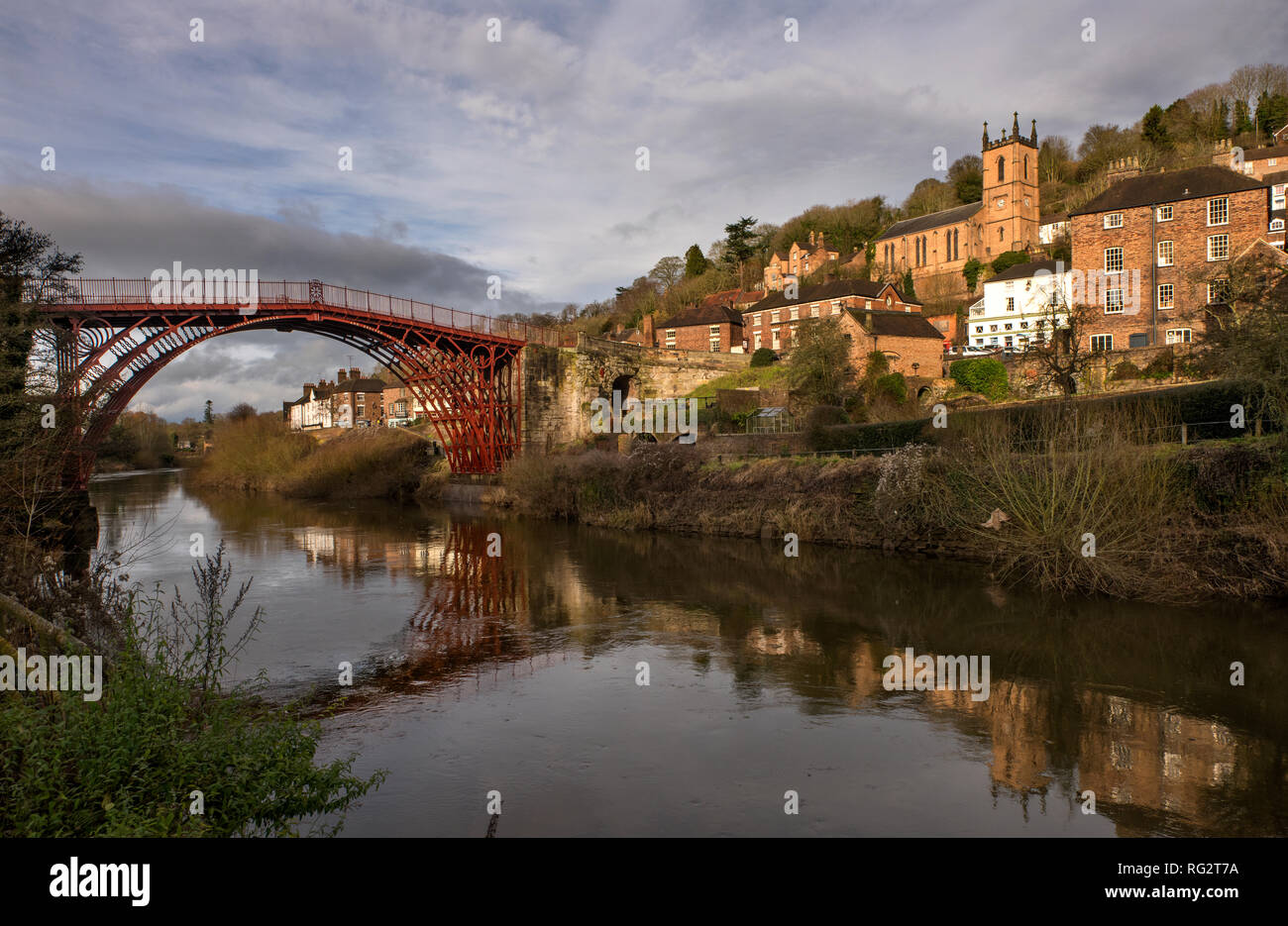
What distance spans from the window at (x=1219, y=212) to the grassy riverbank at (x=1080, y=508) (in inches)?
1111

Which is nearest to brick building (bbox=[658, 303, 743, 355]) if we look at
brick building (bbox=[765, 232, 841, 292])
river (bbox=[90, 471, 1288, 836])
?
brick building (bbox=[765, 232, 841, 292])

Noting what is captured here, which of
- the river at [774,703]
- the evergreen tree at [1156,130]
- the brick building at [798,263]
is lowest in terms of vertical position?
the river at [774,703]

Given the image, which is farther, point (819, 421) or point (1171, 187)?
point (1171, 187)

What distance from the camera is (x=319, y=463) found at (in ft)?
152

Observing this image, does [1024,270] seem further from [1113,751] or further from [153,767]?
[153,767]

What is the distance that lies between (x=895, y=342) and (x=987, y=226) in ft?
111

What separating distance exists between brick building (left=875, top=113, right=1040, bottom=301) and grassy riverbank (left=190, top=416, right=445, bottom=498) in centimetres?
4546

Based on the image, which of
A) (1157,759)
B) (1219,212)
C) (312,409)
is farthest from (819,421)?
(312,409)

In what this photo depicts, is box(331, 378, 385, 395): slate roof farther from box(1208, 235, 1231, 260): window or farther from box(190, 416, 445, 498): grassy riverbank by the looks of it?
box(1208, 235, 1231, 260): window

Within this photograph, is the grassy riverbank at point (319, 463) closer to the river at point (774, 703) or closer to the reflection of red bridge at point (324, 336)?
the reflection of red bridge at point (324, 336)

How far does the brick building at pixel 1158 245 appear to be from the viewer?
1460 inches

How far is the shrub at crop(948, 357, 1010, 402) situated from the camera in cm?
3916

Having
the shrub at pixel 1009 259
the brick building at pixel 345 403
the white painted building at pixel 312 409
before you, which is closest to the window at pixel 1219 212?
the shrub at pixel 1009 259

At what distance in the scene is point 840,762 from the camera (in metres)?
7.87
